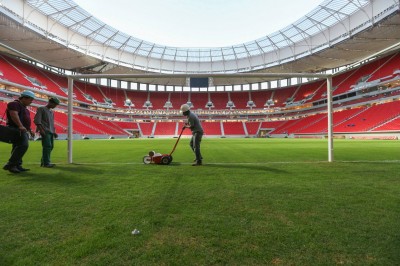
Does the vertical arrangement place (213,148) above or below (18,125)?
below

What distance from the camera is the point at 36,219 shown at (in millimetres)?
2490

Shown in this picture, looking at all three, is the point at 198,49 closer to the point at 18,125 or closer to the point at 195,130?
the point at 195,130

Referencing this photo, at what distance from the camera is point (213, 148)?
14.8 metres

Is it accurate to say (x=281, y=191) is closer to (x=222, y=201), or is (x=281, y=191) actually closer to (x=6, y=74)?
(x=222, y=201)

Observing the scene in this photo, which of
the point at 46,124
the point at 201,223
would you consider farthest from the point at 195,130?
the point at 201,223

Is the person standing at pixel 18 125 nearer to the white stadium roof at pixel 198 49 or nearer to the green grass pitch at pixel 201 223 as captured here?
the green grass pitch at pixel 201 223

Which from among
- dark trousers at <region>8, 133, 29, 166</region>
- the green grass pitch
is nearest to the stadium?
the green grass pitch

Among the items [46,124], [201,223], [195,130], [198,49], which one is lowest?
[201,223]

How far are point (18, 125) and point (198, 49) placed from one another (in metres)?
50.1

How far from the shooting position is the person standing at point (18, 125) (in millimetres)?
5020

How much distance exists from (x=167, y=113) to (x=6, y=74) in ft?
119

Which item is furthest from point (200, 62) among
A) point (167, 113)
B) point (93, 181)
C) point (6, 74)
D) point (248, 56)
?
point (93, 181)

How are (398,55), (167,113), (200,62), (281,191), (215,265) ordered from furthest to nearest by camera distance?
1. (167,113)
2. (200,62)
3. (398,55)
4. (281,191)
5. (215,265)

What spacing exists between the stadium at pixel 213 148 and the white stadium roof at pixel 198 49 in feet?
0.82
